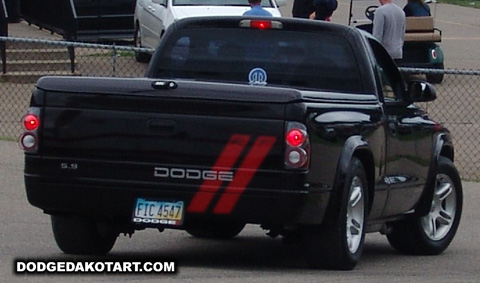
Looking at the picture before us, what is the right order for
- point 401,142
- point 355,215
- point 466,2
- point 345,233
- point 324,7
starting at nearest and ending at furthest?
point 345,233, point 355,215, point 401,142, point 324,7, point 466,2

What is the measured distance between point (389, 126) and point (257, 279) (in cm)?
Answer: 186

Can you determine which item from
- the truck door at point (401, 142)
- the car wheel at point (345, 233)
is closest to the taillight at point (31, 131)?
the car wheel at point (345, 233)

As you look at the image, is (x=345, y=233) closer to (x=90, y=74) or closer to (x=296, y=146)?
Answer: (x=296, y=146)

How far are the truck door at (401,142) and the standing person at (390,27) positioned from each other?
5.91 meters

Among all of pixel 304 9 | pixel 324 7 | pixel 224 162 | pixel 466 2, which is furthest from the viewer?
→ pixel 466 2

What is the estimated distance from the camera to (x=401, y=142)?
9.79 m

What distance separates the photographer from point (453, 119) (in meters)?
18.6

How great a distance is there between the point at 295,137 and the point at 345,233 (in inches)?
35.6

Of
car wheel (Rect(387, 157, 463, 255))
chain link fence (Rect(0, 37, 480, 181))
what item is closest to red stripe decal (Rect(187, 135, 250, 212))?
car wheel (Rect(387, 157, 463, 255))

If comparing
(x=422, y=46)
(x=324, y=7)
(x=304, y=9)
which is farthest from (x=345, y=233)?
(x=422, y=46)

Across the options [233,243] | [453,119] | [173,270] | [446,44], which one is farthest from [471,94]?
[173,270]

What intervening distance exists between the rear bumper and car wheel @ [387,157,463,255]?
82.7 inches

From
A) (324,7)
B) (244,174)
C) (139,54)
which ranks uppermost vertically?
(244,174)

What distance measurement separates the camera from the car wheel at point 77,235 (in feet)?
29.9
